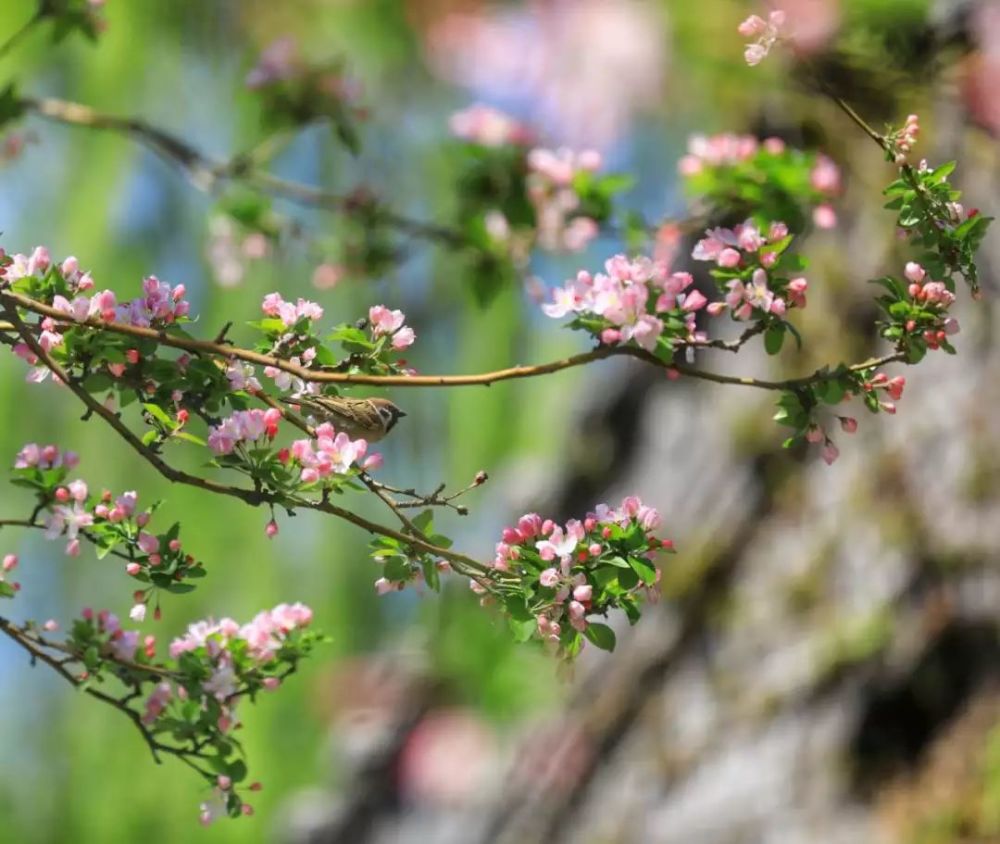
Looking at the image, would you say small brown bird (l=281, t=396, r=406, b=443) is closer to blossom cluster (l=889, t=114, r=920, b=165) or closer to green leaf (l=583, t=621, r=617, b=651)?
green leaf (l=583, t=621, r=617, b=651)

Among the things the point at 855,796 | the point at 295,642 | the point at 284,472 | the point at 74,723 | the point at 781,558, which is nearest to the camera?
the point at 284,472

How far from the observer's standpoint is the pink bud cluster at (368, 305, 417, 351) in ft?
2.06

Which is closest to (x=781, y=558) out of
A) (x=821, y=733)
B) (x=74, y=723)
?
(x=821, y=733)

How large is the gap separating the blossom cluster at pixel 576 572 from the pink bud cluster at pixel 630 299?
0.09 m

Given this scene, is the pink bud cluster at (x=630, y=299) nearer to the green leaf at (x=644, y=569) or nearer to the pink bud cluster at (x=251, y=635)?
the green leaf at (x=644, y=569)

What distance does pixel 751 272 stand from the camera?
664mm

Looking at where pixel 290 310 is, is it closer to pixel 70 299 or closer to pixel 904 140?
pixel 70 299

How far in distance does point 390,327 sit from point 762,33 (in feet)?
0.79

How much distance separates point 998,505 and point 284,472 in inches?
63.8

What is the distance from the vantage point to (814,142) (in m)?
2.03

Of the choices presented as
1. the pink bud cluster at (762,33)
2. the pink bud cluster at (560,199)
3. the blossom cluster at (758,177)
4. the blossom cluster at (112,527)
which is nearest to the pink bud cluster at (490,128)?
the pink bud cluster at (560,199)

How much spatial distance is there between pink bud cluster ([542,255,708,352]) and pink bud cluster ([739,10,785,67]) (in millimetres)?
115

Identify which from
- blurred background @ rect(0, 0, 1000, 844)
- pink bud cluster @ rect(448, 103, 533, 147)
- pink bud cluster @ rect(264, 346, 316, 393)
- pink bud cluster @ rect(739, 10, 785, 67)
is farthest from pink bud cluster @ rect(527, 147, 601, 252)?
blurred background @ rect(0, 0, 1000, 844)

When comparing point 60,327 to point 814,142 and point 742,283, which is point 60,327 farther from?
point 814,142
